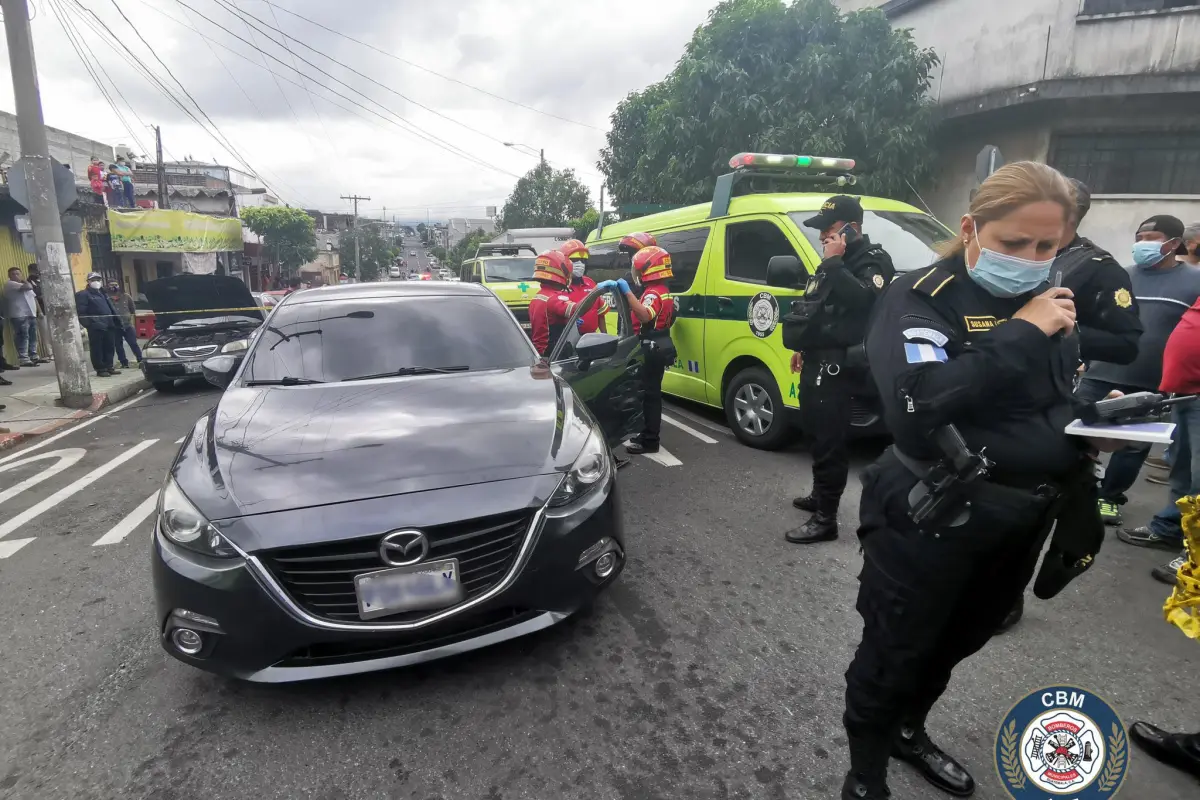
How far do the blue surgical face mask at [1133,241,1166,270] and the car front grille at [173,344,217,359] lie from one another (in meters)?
10.1

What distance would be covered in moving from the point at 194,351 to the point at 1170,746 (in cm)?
1068

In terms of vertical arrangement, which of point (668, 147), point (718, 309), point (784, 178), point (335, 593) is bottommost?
point (335, 593)

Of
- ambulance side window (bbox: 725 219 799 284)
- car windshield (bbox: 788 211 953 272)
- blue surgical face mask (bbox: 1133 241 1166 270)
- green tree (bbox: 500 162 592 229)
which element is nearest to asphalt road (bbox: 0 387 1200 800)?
blue surgical face mask (bbox: 1133 241 1166 270)

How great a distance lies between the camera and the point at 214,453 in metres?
2.72

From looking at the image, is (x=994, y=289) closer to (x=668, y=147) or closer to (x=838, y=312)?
(x=838, y=312)

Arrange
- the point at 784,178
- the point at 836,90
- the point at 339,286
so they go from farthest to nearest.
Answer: the point at 836,90 → the point at 784,178 → the point at 339,286

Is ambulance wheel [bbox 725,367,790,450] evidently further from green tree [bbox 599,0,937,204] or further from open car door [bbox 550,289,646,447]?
green tree [bbox 599,0,937,204]

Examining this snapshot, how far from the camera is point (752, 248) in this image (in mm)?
5613

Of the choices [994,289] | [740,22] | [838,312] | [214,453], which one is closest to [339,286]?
[214,453]

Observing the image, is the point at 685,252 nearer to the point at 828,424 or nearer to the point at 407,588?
the point at 828,424

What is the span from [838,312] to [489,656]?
2.32m

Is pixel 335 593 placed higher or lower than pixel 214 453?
lower

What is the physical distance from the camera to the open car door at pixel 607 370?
3.98 m

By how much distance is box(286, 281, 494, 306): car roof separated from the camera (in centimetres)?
411
